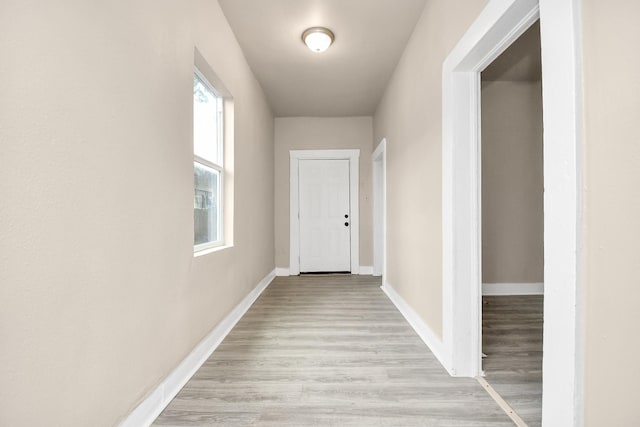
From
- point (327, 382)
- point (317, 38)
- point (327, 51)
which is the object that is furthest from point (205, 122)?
point (327, 382)

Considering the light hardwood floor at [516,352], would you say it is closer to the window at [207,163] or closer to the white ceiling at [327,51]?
the window at [207,163]

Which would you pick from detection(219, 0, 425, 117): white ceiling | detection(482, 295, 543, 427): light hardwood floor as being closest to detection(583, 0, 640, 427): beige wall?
detection(482, 295, 543, 427): light hardwood floor

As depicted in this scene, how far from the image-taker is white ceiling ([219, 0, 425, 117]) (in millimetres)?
2432

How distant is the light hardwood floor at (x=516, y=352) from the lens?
160cm

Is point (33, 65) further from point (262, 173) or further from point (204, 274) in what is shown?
point (262, 173)

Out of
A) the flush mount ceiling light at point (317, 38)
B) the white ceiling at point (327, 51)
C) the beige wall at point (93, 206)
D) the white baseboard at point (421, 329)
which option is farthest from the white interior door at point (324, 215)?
the beige wall at point (93, 206)

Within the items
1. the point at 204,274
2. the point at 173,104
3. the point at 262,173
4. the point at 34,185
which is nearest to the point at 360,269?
the point at 262,173

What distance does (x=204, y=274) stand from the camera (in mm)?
2092

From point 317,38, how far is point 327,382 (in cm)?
259

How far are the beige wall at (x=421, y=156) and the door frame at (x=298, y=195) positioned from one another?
1.48 meters

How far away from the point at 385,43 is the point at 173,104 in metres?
2.08

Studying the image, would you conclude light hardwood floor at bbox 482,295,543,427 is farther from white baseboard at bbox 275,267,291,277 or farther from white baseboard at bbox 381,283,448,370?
white baseboard at bbox 275,267,291,277

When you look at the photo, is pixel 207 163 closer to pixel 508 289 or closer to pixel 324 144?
pixel 324 144

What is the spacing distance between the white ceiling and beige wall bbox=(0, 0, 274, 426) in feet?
2.78
